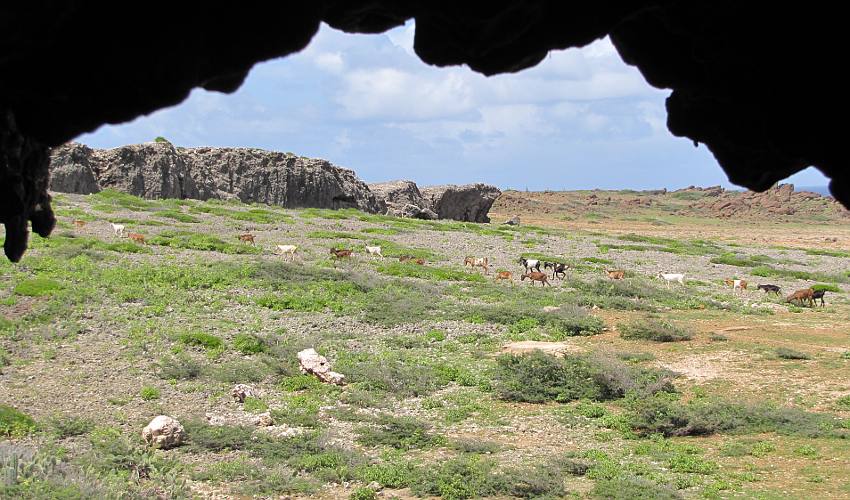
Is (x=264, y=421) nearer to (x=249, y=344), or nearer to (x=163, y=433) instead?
(x=163, y=433)

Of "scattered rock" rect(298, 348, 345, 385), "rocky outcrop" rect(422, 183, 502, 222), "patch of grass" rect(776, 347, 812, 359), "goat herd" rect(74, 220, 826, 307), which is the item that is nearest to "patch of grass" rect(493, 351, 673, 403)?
"scattered rock" rect(298, 348, 345, 385)

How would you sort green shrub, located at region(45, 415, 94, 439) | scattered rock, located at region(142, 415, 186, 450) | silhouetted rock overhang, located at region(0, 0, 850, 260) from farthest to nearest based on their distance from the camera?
green shrub, located at region(45, 415, 94, 439) < scattered rock, located at region(142, 415, 186, 450) < silhouetted rock overhang, located at region(0, 0, 850, 260)

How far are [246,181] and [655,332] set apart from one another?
5136 cm

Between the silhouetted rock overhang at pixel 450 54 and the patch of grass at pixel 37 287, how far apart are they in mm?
21970

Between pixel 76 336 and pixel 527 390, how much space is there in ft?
44.8

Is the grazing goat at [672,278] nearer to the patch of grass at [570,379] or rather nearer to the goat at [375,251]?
the goat at [375,251]

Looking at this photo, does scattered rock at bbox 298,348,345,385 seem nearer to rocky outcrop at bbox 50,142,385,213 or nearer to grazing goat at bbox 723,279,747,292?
grazing goat at bbox 723,279,747,292

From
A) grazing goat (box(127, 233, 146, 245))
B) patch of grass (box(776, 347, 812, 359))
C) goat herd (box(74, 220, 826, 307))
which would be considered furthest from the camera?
grazing goat (box(127, 233, 146, 245))

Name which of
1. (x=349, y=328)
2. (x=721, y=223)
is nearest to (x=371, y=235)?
(x=349, y=328)

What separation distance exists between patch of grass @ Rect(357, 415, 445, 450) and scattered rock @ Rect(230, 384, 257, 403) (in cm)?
366

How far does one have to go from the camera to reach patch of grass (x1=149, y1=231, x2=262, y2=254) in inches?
1563

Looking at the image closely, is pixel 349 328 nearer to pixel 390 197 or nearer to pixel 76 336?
pixel 76 336

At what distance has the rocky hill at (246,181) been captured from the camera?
63.9 meters

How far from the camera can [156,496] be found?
1381cm
